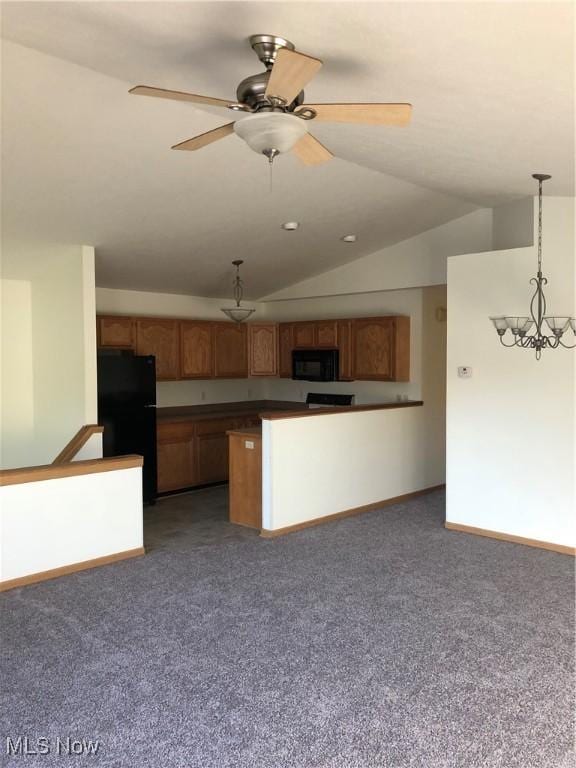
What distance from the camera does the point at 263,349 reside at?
25.9ft

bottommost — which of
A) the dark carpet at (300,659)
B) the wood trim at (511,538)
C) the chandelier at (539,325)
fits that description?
the dark carpet at (300,659)

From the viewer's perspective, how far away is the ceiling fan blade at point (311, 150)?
2.53m

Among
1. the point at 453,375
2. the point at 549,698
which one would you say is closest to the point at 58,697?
the point at 549,698

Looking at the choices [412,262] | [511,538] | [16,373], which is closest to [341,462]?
[511,538]

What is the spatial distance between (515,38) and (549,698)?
275cm

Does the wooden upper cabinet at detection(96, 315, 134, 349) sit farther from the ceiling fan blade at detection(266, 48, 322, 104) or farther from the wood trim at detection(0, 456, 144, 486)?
the ceiling fan blade at detection(266, 48, 322, 104)

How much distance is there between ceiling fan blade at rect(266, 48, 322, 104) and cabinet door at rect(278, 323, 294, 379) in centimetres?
558

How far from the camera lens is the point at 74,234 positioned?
4.98 m

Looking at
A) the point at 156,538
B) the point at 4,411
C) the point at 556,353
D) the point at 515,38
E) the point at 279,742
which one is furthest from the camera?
the point at 4,411

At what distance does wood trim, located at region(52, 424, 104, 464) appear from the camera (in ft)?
16.2

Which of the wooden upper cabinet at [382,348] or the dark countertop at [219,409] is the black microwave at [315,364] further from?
the dark countertop at [219,409]

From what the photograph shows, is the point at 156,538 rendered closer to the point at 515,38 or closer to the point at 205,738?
the point at 205,738

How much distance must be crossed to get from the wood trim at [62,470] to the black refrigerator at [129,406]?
4.96ft

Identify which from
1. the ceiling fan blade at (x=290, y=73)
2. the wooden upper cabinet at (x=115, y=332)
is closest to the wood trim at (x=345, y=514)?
the wooden upper cabinet at (x=115, y=332)
